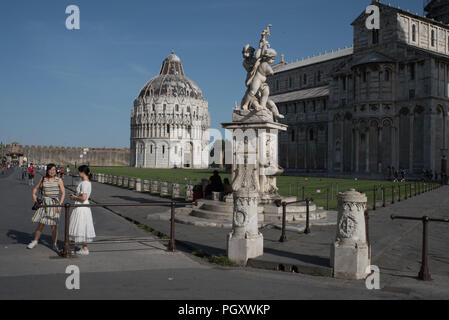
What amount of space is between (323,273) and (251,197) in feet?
6.02

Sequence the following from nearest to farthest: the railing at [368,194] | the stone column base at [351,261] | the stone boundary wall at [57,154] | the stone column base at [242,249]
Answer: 1. the stone column base at [351,261]
2. the stone column base at [242,249]
3. the railing at [368,194]
4. the stone boundary wall at [57,154]

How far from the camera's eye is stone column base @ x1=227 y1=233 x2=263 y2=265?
7.29 m

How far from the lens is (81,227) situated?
7.85 m

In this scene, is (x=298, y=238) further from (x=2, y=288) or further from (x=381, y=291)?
(x=2, y=288)

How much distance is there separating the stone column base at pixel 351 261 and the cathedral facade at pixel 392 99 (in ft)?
133

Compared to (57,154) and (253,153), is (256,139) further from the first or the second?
(57,154)

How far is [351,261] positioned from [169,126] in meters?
127

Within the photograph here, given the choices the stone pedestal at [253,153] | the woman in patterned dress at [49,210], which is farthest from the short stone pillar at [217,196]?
the woman in patterned dress at [49,210]

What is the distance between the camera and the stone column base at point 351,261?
6422 millimetres

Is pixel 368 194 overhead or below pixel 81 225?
below

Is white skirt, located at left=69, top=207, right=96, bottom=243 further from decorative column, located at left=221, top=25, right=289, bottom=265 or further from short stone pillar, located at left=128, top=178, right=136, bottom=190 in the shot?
short stone pillar, located at left=128, top=178, right=136, bottom=190

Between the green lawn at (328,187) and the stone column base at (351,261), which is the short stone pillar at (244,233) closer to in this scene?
the stone column base at (351,261)

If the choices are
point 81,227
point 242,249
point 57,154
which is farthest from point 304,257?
point 57,154

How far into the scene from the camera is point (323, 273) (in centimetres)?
659
